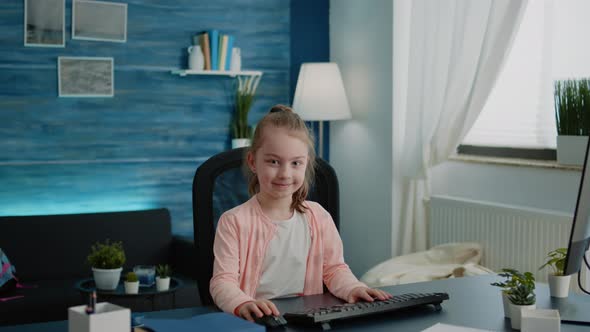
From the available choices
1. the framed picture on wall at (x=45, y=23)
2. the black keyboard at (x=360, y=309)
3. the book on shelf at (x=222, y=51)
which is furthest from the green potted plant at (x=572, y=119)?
the framed picture on wall at (x=45, y=23)

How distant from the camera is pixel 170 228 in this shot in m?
4.59

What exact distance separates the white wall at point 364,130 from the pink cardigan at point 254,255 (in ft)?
8.69

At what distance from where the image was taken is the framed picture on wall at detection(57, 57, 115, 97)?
15.0ft

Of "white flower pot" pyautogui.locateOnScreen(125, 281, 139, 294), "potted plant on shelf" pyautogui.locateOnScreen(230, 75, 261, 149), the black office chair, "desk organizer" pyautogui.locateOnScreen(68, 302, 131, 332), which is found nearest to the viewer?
"desk organizer" pyautogui.locateOnScreen(68, 302, 131, 332)

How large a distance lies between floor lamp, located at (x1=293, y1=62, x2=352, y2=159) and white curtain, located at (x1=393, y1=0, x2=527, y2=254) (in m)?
0.41

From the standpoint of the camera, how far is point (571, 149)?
11.0 ft

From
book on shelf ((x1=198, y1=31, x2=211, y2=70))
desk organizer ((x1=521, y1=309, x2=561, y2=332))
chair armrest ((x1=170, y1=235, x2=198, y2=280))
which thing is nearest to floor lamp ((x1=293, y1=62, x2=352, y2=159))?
book on shelf ((x1=198, y1=31, x2=211, y2=70))

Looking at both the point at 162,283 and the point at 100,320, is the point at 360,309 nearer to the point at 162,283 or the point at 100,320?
the point at 100,320

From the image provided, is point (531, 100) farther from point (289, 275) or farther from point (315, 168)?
point (289, 275)

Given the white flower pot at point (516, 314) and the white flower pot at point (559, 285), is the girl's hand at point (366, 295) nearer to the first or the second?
the white flower pot at point (516, 314)

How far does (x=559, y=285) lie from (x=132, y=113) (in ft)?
11.2

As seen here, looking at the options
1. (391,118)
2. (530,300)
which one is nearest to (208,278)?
(530,300)

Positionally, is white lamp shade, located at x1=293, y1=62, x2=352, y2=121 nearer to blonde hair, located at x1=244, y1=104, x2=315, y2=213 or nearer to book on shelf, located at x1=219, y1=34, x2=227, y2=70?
book on shelf, located at x1=219, y1=34, x2=227, y2=70

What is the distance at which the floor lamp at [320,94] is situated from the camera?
15.7 feet
